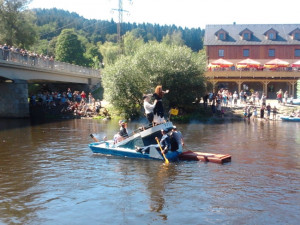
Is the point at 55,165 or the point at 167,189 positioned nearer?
the point at 167,189

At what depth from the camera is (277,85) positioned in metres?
56.8

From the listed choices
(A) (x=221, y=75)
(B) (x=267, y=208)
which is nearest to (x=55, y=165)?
(B) (x=267, y=208)

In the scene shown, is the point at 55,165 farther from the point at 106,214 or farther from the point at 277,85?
the point at 277,85

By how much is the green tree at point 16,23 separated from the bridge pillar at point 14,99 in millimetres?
16367

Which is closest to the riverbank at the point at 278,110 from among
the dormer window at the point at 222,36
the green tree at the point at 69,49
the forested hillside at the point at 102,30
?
the dormer window at the point at 222,36

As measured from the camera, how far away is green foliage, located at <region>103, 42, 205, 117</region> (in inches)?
1499

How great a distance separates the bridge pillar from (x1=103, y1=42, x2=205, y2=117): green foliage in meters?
8.98

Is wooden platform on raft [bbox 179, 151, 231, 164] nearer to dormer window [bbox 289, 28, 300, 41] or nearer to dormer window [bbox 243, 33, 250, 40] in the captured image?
dormer window [bbox 243, 33, 250, 40]

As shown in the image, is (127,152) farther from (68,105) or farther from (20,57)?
(68,105)

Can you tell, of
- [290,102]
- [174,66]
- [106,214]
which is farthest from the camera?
[290,102]

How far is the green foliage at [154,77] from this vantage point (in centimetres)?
3806

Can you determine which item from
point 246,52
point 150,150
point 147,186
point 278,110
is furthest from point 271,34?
point 147,186

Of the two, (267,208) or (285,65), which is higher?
(285,65)

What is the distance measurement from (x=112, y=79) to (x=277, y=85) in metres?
29.0
